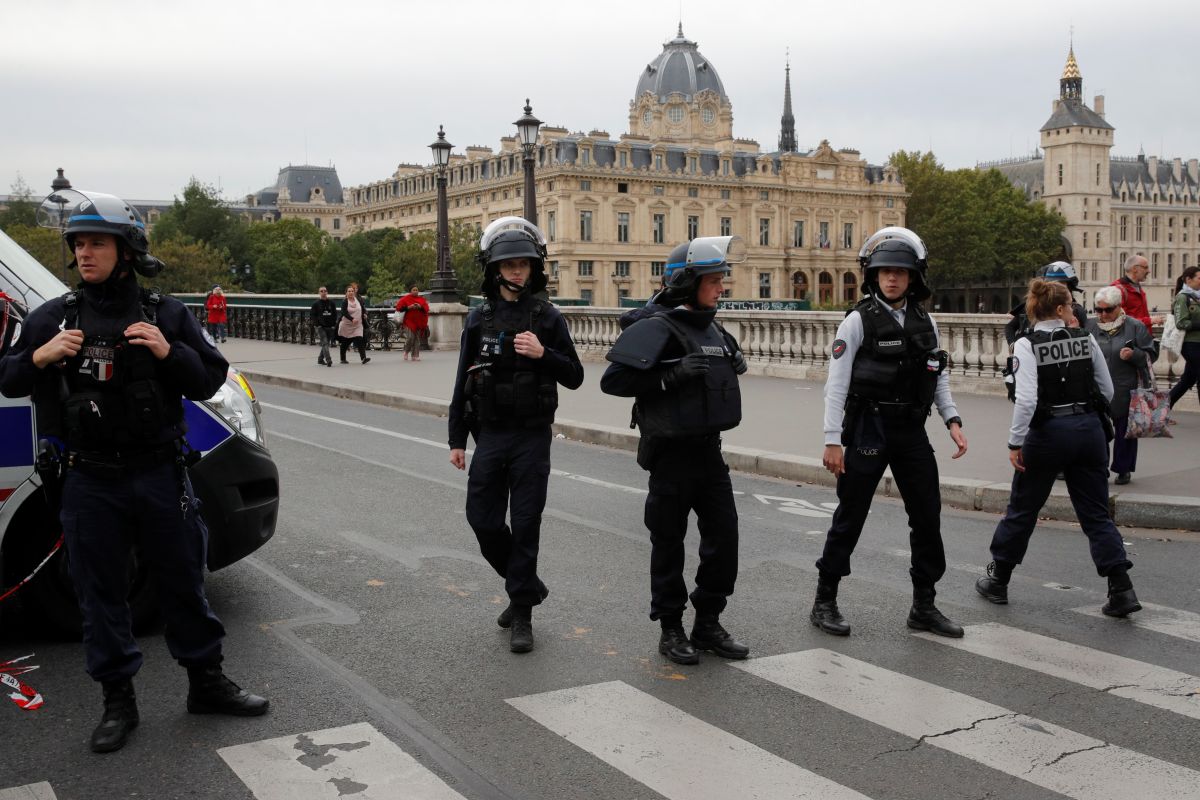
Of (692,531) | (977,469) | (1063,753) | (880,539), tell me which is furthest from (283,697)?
(977,469)

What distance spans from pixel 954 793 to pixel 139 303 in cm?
340

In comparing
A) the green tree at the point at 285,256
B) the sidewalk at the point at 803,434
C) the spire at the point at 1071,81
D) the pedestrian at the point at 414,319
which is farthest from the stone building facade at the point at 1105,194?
the sidewalk at the point at 803,434

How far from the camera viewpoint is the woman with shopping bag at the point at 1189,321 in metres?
12.4

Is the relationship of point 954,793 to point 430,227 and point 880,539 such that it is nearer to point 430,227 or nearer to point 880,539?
point 880,539

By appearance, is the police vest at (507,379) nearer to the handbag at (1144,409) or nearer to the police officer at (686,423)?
the police officer at (686,423)

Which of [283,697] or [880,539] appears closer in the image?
[283,697]


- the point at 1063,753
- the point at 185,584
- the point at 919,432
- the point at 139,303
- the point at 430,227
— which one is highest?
the point at 430,227

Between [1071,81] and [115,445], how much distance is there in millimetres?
161966

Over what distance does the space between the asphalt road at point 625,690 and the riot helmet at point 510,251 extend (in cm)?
172

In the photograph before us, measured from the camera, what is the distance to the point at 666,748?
454 cm

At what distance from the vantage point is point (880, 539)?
853 cm

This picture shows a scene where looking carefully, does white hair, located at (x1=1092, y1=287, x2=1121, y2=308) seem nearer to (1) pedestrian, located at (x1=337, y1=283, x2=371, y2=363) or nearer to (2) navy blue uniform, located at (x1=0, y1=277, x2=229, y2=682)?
(2) navy blue uniform, located at (x1=0, y1=277, x2=229, y2=682)

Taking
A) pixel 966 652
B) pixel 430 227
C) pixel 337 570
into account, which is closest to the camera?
pixel 966 652

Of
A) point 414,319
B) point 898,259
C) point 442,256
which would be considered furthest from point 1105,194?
point 898,259
